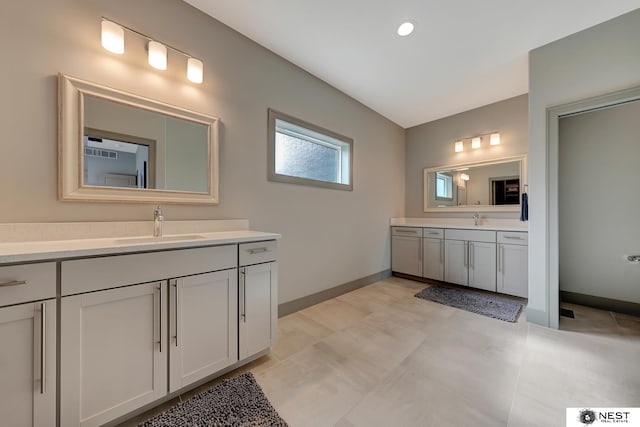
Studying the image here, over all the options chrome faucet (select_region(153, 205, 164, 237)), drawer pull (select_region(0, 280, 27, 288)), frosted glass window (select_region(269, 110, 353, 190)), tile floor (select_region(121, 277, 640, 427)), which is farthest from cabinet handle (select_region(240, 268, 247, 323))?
frosted glass window (select_region(269, 110, 353, 190))

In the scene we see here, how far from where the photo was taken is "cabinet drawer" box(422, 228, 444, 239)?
3.30 meters

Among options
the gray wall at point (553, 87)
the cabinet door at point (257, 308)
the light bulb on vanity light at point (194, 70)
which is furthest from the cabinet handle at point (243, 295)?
the gray wall at point (553, 87)

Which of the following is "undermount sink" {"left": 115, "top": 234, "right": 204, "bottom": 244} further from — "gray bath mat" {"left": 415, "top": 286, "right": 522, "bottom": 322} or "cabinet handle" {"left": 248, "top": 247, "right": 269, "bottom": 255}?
"gray bath mat" {"left": 415, "top": 286, "right": 522, "bottom": 322}

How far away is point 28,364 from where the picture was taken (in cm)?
91

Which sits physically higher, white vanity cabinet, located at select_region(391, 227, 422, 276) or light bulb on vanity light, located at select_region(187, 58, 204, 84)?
light bulb on vanity light, located at select_region(187, 58, 204, 84)

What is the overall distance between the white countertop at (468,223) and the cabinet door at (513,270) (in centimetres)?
25

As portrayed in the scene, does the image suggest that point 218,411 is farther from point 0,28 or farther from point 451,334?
point 0,28

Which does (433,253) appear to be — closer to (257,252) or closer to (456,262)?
(456,262)

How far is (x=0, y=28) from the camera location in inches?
46.6

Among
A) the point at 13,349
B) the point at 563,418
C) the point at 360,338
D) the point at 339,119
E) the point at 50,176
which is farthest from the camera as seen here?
the point at 339,119

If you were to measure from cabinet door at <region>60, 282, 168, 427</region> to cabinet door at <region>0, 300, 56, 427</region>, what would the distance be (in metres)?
0.03

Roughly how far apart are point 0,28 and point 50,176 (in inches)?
29.3

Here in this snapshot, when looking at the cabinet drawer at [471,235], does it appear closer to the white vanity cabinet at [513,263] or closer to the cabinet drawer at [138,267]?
the white vanity cabinet at [513,263]

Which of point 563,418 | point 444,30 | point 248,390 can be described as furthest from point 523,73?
point 248,390
